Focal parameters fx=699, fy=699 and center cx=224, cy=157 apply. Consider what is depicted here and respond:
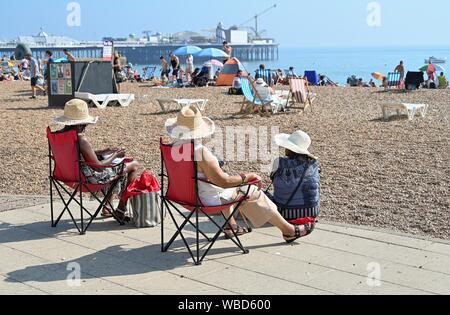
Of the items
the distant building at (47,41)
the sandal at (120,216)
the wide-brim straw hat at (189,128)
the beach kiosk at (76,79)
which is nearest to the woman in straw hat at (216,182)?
the wide-brim straw hat at (189,128)

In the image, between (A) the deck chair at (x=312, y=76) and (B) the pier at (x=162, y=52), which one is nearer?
(A) the deck chair at (x=312, y=76)

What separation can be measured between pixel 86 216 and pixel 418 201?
3063mm

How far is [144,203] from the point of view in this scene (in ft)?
18.6

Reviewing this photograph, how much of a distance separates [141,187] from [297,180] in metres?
1.32

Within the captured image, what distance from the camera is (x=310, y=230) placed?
5.29 metres

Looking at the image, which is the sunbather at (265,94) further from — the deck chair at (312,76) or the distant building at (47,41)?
the distant building at (47,41)

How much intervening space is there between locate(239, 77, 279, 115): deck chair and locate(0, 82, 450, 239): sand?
0.37 metres

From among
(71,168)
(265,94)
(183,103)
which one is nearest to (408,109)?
(265,94)

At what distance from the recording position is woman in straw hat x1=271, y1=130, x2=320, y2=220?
5.40 metres

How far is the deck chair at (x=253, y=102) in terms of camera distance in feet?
44.7

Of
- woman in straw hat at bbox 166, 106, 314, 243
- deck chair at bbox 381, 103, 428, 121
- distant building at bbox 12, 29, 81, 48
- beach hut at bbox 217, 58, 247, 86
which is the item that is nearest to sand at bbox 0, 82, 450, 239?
deck chair at bbox 381, 103, 428, 121

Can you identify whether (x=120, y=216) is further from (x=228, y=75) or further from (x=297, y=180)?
(x=228, y=75)

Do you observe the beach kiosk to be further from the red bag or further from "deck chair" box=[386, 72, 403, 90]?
the red bag

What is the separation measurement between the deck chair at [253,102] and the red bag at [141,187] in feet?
25.7
